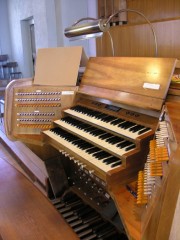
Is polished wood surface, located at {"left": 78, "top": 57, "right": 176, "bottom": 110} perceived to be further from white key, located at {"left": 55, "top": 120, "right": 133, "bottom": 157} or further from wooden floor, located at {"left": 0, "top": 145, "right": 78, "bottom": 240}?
wooden floor, located at {"left": 0, "top": 145, "right": 78, "bottom": 240}

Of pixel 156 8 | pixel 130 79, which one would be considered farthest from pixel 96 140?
pixel 156 8

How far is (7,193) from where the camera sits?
4.88ft

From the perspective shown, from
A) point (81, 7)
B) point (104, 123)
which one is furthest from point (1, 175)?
point (81, 7)

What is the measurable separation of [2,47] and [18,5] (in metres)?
2.25

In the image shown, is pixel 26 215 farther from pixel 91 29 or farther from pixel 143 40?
pixel 143 40

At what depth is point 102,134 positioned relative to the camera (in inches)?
66.2

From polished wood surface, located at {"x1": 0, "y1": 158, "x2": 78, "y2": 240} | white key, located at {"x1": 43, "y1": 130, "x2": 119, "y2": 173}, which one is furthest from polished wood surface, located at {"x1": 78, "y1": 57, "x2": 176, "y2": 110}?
polished wood surface, located at {"x1": 0, "y1": 158, "x2": 78, "y2": 240}

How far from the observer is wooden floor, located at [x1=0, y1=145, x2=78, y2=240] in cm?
119

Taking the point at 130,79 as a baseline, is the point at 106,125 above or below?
below

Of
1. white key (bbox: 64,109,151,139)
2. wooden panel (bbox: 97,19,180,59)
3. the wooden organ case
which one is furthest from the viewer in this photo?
wooden panel (bbox: 97,19,180,59)

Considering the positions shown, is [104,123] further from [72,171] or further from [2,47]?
[2,47]

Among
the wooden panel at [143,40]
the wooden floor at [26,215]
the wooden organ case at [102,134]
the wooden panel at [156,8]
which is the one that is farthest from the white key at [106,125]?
the wooden panel at [156,8]

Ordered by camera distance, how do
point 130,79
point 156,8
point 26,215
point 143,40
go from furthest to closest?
1. point 156,8
2. point 143,40
3. point 130,79
4. point 26,215

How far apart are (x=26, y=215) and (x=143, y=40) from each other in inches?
124
